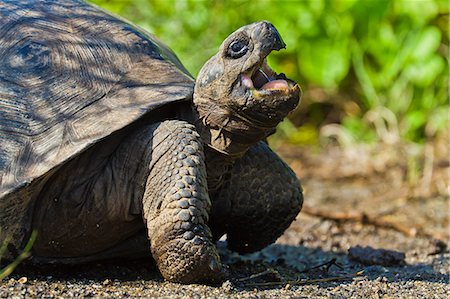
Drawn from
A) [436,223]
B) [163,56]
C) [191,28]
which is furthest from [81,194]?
[191,28]

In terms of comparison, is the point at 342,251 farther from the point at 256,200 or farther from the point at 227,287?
the point at 227,287

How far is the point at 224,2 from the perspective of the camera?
25.3 feet

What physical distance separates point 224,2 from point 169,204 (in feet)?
15.6

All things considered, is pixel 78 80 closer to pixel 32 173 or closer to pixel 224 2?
pixel 32 173

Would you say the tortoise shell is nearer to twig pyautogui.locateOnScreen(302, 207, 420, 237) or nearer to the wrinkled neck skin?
the wrinkled neck skin

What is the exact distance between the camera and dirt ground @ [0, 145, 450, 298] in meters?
3.28

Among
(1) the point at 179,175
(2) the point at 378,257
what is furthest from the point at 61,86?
(2) the point at 378,257

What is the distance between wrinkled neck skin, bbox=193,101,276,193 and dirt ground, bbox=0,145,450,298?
1.66ft

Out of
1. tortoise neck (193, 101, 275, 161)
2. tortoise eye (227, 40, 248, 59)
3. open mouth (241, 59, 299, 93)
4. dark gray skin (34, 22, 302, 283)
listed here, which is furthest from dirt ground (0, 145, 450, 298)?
tortoise eye (227, 40, 248, 59)

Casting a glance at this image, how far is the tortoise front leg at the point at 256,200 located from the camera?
3932 mm

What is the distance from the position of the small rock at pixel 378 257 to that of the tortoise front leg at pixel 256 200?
0.48 m

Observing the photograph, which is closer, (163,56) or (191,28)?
(163,56)

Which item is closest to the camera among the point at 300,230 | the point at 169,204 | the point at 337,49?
the point at 169,204

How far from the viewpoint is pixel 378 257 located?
14.1ft
